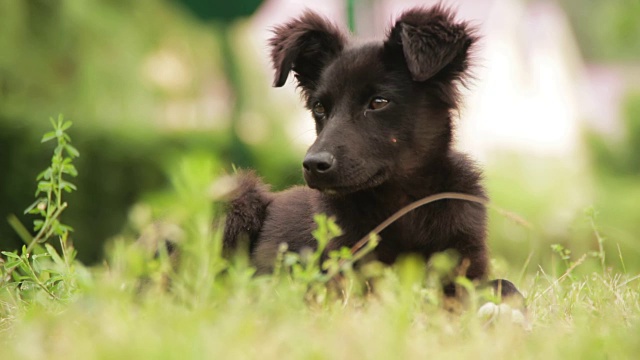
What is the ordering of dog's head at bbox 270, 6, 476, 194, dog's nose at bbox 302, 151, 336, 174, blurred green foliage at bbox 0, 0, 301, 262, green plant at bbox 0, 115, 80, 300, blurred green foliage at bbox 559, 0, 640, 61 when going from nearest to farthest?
1. green plant at bbox 0, 115, 80, 300
2. dog's nose at bbox 302, 151, 336, 174
3. dog's head at bbox 270, 6, 476, 194
4. blurred green foliage at bbox 0, 0, 301, 262
5. blurred green foliage at bbox 559, 0, 640, 61

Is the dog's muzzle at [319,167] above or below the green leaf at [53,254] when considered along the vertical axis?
above

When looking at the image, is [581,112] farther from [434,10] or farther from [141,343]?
[141,343]

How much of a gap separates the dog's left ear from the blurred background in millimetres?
2661

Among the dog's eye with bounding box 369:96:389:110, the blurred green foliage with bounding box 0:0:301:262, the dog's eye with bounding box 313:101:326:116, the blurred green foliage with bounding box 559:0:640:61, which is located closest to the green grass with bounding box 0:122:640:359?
the dog's eye with bounding box 369:96:389:110

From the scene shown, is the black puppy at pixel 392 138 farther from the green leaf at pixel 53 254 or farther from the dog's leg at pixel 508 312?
the green leaf at pixel 53 254

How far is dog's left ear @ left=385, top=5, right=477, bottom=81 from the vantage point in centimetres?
372

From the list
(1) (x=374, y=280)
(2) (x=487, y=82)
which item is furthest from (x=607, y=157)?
(1) (x=374, y=280)

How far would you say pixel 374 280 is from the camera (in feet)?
11.8

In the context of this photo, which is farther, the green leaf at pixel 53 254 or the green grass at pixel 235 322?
the green leaf at pixel 53 254

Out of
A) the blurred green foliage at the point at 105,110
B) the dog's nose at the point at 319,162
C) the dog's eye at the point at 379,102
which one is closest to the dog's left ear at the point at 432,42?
the dog's eye at the point at 379,102

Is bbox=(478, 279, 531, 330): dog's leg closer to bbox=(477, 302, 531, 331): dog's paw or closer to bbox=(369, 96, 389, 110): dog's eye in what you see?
bbox=(477, 302, 531, 331): dog's paw

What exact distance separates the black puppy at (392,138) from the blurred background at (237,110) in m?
2.59

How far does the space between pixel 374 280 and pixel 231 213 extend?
3.84 ft

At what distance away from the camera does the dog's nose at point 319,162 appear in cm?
354
